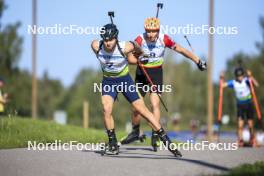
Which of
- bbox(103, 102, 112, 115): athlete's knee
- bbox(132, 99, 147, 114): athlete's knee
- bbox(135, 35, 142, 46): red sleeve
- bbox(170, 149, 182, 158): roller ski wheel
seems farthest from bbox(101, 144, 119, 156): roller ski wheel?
bbox(135, 35, 142, 46): red sleeve

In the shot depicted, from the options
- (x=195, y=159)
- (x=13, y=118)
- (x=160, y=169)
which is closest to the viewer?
(x=160, y=169)

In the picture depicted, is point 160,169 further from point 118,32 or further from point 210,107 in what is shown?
point 210,107

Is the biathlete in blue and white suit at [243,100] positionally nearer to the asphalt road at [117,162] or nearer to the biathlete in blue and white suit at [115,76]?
the asphalt road at [117,162]

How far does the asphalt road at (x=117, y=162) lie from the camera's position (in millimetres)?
9305

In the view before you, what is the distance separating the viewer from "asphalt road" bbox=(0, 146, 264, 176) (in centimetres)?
930

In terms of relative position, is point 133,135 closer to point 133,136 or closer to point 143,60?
point 133,136

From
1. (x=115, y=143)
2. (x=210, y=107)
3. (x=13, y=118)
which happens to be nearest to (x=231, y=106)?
(x=210, y=107)

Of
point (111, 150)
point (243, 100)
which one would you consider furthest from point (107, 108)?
point (243, 100)

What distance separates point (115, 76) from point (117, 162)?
1.64 m

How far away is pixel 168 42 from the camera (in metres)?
12.2

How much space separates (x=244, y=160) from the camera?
11.1m

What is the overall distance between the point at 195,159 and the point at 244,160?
34.7 inches

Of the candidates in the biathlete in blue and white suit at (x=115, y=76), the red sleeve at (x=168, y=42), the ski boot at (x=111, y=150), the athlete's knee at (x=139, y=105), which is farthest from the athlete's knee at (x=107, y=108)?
the red sleeve at (x=168, y=42)

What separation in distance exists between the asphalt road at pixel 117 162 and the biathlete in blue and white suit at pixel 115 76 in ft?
2.05
